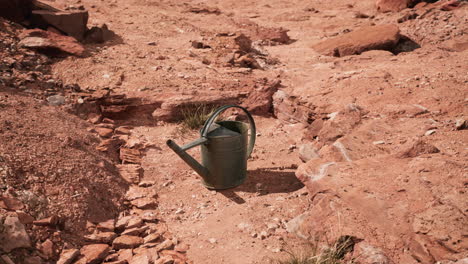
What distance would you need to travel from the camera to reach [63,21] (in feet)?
21.1

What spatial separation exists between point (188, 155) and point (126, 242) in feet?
2.66

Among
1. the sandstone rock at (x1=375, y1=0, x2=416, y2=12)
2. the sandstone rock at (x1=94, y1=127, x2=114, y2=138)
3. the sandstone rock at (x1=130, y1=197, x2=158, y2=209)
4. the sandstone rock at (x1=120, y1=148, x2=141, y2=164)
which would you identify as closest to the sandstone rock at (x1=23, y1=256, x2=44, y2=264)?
the sandstone rock at (x1=130, y1=197, x2=158, y2=209)

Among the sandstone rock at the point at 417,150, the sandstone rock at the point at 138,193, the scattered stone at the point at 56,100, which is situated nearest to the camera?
the sandstone rock at the point at 417,150

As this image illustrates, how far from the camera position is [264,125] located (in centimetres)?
480

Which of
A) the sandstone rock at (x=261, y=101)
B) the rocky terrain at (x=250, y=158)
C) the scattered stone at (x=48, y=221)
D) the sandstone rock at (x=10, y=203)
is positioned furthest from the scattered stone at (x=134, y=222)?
the sandstone rock at (x=261, y=101)

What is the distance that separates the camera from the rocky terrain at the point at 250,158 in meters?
2.58

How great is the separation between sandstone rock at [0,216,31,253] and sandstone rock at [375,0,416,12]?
8.38 metres

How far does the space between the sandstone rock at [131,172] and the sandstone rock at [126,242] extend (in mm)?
860

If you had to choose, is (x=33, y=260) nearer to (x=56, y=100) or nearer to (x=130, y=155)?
(x=130, y=155)

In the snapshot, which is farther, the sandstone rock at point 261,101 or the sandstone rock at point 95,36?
the sandstone rock at point 95,36

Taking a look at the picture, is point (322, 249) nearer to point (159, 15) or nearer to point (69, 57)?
point (69, 57)

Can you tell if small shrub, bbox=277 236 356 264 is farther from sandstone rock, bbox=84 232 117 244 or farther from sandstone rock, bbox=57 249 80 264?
sandstone rock, bbox=57 249 80 264

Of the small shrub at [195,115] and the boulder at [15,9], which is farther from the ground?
the boulder at [15,9]

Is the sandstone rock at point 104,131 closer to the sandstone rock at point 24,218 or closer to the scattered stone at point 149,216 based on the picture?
the scattered stone at point 149,216
